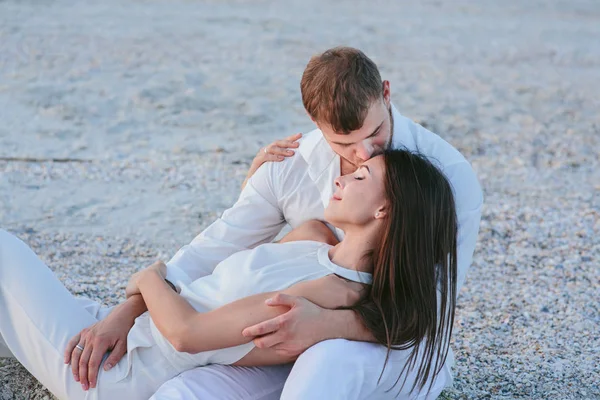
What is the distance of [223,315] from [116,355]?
0.48 metres

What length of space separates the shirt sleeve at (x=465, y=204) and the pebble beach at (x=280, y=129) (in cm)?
88

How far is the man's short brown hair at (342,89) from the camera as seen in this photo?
9.29 ft

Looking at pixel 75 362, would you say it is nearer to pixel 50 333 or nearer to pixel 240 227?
pixel 50 333

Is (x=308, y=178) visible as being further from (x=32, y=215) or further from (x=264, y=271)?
(x=32, y=215)

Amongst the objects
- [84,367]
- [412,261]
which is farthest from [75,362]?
[412,261]

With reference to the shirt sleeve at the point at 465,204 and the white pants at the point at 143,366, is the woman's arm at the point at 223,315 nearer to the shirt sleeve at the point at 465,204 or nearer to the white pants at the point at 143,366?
the white pants at the point at 143,366

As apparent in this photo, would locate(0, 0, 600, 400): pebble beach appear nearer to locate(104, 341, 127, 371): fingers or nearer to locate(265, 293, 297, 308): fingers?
locate(104, 341, 127, 371): fingers

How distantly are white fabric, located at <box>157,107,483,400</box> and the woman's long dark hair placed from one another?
0.32ft

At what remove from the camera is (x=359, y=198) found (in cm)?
286

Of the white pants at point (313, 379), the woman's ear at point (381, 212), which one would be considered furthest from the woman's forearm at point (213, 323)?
the woman's ear at point (381, 212)

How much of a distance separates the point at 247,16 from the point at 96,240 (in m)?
7.01

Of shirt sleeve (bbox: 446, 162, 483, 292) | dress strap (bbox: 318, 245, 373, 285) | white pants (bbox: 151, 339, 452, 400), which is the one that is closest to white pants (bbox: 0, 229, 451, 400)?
white pants (bbox: 151, 339, 452, 400)

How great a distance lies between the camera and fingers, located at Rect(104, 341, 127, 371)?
9.66ft

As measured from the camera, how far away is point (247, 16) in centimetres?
1178
